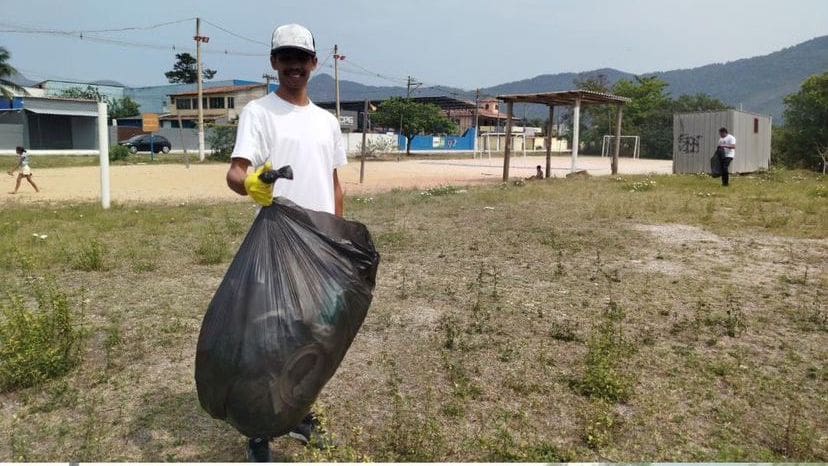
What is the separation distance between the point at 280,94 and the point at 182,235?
20.0ft

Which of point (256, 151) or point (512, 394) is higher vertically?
point (256, 151)

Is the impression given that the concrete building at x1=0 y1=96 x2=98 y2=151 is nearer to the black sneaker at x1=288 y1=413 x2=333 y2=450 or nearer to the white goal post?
the white goal post

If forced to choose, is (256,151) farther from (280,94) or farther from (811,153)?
(811,153)

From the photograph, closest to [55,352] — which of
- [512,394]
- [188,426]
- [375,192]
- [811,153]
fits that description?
[188,426]

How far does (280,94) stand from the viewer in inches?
100

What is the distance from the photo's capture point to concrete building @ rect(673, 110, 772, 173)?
19.1m

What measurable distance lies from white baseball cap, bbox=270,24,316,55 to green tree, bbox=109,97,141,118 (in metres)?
67.2

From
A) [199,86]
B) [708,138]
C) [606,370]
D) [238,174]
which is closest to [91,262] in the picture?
[238,174]

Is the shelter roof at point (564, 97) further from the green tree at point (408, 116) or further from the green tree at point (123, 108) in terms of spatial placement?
Answer: the green tree at point (123, 108)

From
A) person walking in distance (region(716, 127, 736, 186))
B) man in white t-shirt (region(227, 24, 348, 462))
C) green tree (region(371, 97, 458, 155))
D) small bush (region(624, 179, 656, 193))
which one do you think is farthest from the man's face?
green tree (region(371, 97, 458, 155))

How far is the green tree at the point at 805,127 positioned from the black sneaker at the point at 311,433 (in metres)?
28.0

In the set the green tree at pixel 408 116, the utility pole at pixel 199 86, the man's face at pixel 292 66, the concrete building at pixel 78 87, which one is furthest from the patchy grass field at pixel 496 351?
the concrete building at pixel 78 87

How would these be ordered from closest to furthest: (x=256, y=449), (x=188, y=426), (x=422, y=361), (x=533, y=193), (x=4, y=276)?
1. (x=256, y=449)
2. (x=188, y=426)
3. (x=422, y=361)
4. (x=4, y=276)
5. (x=533, y=193)

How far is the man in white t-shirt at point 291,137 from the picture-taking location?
240cm
